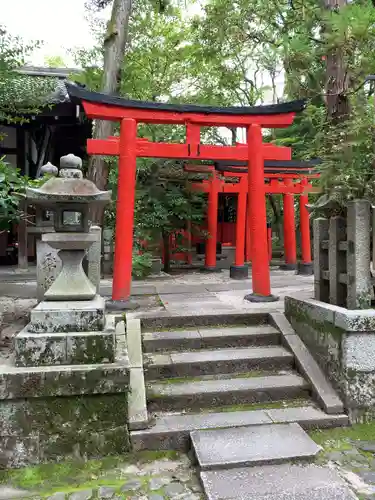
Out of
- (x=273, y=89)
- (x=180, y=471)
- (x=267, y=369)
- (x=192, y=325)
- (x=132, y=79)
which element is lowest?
(x=180, y=471)

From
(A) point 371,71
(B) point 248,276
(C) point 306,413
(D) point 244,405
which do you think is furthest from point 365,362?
(B) point 248,276

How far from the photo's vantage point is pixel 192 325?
539 centimetres

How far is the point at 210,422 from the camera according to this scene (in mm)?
3875

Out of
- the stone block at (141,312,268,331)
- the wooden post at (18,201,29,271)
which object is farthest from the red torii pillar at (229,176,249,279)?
the wooden post at (18,201,29,271)

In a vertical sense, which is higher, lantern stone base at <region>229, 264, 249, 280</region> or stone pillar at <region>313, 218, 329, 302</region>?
stone pillar at <region>313, 218, 329, 302</region>

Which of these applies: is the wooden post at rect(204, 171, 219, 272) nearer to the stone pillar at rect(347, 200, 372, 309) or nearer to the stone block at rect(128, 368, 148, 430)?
the stone pillar at rect(347, 200, 372, 309)

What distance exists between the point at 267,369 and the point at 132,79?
36.2 feet

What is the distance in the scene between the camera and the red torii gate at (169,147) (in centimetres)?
618

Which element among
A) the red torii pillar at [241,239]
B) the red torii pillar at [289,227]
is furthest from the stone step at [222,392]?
the red torii pillar at [289,227]

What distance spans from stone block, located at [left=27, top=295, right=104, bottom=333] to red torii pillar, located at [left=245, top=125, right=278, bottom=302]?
131 inches

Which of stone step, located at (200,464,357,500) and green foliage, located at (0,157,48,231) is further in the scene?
green foliage, located at (0,157,48,231)

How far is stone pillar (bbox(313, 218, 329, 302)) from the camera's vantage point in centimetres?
493

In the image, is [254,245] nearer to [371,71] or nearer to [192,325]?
[192,325]

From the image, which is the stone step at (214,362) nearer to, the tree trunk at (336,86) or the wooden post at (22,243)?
the tree trunk at (336,86)
